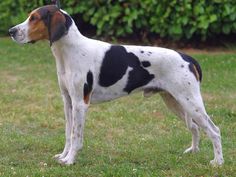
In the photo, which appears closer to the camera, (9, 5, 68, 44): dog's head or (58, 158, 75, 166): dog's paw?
(9, 5, 68, 44): dog's head

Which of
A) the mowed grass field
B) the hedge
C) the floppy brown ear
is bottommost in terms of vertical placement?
the hedge

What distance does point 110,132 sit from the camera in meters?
8.57

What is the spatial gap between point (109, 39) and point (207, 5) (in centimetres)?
245

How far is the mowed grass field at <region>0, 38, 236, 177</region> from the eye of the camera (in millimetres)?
6875

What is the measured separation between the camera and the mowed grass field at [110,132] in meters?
6.88

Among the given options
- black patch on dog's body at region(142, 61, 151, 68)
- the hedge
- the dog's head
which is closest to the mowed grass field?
black patch on dog's body at region(142, 61, 151, 68)

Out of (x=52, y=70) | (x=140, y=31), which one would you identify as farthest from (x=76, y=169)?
(x=140, y=31)

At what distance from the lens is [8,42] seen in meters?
15.2

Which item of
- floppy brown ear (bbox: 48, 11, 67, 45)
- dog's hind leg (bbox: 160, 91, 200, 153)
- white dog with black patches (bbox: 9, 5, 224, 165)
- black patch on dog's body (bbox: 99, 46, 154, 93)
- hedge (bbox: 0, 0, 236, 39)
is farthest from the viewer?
hedge (bbox: 0, 0, 236, 39)

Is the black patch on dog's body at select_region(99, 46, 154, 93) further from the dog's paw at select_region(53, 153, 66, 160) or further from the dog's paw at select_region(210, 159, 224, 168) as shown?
the dog's paw at select_region(210, 159, 224, 168)

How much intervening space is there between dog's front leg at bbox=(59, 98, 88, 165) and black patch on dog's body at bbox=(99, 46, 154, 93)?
314mm

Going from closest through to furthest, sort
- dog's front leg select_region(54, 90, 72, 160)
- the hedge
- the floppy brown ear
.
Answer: the floppy brown ear < dog's front leg select_region(54, 90, 72, 160) < the hedge

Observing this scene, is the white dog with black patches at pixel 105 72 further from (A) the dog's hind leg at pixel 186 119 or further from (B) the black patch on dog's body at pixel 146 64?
(A) the dog's hind leg at pixel 186 119

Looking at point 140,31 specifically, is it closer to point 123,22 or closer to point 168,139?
point 123,22
